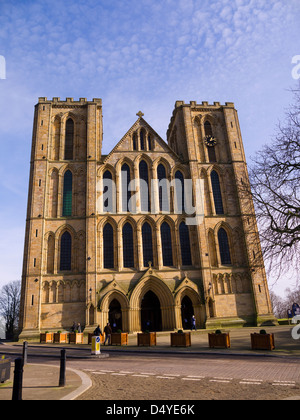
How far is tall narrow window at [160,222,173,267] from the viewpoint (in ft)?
97.2

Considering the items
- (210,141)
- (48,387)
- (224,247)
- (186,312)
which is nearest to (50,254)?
(186,312)

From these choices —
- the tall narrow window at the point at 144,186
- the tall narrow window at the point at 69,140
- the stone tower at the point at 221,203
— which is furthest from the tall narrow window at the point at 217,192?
the tall narrow window at the point at 69,140

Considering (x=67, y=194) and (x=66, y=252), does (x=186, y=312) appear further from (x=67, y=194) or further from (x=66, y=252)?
(x=67, y=194)

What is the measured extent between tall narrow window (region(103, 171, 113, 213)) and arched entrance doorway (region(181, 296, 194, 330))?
11.7 m

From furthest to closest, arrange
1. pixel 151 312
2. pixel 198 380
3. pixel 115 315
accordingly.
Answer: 1. pixel 151 312
2. pixel 115 315
3. pixel 198 380

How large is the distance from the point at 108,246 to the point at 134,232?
2883mm

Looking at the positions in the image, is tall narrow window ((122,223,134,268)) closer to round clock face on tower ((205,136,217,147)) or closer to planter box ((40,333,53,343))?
planter box ((40,333,53,343))

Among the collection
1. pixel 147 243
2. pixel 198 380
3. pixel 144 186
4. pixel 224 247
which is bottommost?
pixel 198 380

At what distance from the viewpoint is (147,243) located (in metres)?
29.8

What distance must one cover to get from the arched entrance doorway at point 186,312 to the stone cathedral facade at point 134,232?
0.10m

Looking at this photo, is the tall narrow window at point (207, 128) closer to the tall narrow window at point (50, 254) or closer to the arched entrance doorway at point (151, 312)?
the arched entrance doorway at point (151, 312)

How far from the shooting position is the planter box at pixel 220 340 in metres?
16.0

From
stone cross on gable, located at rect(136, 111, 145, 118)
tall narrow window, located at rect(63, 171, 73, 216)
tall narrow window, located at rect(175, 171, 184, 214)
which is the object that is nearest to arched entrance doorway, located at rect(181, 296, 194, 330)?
tall narrow window, located at rect(175, 171, 184, 214)
